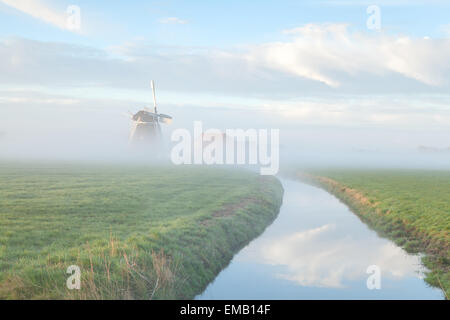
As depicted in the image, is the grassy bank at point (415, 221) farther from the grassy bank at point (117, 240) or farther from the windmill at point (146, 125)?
the windmill at point (146, 125)

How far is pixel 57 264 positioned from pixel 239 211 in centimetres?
1447

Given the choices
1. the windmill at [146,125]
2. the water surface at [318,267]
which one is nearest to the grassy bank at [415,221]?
the water surface at [318,267]

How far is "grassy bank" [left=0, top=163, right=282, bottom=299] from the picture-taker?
447 inches

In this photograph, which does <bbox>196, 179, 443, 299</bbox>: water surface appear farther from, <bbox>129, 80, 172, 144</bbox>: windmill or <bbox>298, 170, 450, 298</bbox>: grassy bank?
<bbox>129, 80, 172, 144</bbox>: windmill

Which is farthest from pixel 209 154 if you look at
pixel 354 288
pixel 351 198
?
pixel 354 288

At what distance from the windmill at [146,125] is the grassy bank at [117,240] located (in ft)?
156

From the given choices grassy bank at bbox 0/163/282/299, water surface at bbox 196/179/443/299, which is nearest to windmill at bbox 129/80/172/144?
grassy bank at bbox 0/163/282/299

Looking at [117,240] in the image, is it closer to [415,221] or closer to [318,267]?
[318,267]

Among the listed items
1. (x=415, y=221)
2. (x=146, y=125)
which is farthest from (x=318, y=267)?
(x=146, y=125)

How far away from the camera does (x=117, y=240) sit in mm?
15562

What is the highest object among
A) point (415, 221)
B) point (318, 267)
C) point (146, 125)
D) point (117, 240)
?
point (146, 125)

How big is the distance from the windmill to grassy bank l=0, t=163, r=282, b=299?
156 feet

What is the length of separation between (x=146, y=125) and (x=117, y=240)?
6360cm
